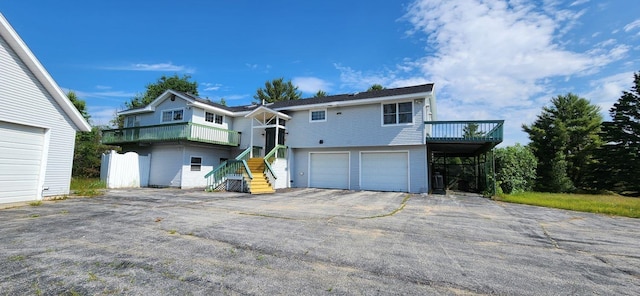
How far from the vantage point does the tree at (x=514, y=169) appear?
14.5m

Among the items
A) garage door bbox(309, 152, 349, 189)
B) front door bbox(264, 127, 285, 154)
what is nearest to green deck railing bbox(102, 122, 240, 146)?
front door bbox(264, 127, 285, 154)

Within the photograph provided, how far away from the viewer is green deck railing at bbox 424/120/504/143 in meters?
12.1

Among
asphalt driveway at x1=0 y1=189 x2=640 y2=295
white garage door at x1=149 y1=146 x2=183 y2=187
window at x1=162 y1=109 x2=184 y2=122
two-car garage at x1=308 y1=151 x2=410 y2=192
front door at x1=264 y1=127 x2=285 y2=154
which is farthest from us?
window at x1=162 y1=109 x2=184 y2=122

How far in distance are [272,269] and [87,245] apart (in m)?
3.25

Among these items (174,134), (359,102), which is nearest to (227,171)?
(174,134)

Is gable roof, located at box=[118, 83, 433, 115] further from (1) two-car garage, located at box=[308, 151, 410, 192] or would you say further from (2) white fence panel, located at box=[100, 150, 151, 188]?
(2) white fence panel, located at box=[100, 150, 151, 188]

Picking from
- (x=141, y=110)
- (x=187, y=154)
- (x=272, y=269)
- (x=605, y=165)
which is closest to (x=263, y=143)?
(x=187, y=154)

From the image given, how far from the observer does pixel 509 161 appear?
1473 centimetres

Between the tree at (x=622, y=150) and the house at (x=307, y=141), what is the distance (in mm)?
13321

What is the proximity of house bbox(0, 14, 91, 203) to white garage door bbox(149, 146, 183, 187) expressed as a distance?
5.78 metres

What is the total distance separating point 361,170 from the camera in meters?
15.1

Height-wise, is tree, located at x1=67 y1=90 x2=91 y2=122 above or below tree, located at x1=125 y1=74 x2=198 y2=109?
below

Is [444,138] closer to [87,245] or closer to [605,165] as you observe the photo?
[87,245]

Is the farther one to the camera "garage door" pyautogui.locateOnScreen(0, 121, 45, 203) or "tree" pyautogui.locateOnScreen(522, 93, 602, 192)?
"tree" pyautogui.locateOnScreen(522, 93, 602, 192)
